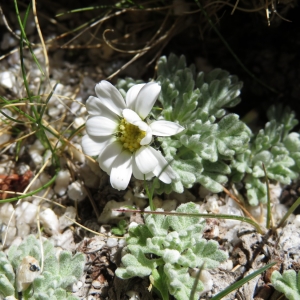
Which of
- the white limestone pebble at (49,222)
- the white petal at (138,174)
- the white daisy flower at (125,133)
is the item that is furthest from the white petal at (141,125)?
the white limestone pebble at (49,222)

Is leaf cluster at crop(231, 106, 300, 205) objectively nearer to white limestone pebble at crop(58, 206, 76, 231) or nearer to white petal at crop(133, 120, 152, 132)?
white petal at crop(133, 120, 152, 132)

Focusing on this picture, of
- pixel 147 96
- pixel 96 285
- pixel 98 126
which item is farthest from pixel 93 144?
pixel 96 285

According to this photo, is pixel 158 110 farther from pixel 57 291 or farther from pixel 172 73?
pixel 57 291

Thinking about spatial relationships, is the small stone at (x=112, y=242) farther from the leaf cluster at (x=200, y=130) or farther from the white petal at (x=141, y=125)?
the white petal at (x=141, y=125)

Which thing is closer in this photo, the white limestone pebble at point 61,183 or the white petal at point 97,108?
the white petal at point 97,108

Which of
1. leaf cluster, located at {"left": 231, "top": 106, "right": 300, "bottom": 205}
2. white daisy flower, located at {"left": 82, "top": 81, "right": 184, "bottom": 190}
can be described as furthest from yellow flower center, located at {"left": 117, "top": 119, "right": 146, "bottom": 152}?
leaf cluster, located at {"left": 231, "top": 106, "right": 300, "bottom": 205}

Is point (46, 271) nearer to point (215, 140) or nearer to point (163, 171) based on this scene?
point (163, 171)

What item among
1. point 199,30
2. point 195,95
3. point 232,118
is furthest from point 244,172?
point 199,30
